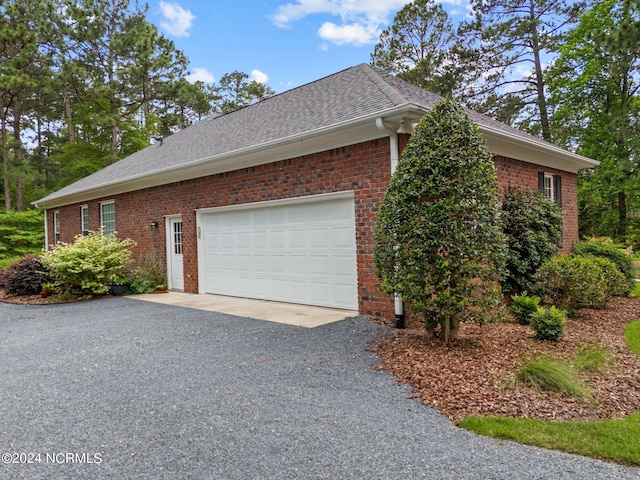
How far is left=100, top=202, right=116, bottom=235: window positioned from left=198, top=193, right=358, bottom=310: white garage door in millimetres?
4531

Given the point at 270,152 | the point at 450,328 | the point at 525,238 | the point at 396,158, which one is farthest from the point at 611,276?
the point at 270,152

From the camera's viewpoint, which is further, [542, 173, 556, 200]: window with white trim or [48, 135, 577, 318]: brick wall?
[542, 173, 556, 200]: window with white trim

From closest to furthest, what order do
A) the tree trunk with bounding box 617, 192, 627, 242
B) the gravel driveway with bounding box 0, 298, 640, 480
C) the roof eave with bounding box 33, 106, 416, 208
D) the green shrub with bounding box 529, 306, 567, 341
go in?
the gravel driveway with bounding box 0, 298, 640, 480, the green shrub with bounding box 529, 306, 567, 341, the roof eave with bounding box 33, 106, 416, 208, the tree trunk with bounding box 617, 192, 627, 242

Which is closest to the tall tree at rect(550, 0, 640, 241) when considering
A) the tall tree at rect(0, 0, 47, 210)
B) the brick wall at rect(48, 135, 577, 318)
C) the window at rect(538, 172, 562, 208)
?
the brick wall at rect(48, 135, 577, 318)

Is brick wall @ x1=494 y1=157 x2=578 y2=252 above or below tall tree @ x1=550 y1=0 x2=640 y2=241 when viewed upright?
below

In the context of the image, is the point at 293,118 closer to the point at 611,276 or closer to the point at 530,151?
the point at 530,151

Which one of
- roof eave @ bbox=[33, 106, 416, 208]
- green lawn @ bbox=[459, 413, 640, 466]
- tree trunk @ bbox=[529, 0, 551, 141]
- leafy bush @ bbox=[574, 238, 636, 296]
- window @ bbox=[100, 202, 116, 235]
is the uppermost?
tree trunk @ bbox=[529, 0, 551, 141]

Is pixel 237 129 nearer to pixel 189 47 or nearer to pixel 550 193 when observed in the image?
pixel 550 193

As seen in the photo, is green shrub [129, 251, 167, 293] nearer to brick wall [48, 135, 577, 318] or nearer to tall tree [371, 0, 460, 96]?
brick wall [48, 135, 577, 318]

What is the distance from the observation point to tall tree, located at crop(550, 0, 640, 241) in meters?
16.6

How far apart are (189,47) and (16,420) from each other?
24.0m

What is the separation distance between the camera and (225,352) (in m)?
4.92

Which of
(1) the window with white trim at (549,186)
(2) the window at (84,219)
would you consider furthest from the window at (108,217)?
(1) the window with white trim at (549,186)

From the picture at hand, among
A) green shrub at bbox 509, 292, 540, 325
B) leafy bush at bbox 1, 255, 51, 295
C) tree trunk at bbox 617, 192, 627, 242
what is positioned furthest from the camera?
tree trunk at bbox 617, 192, 627, 242
